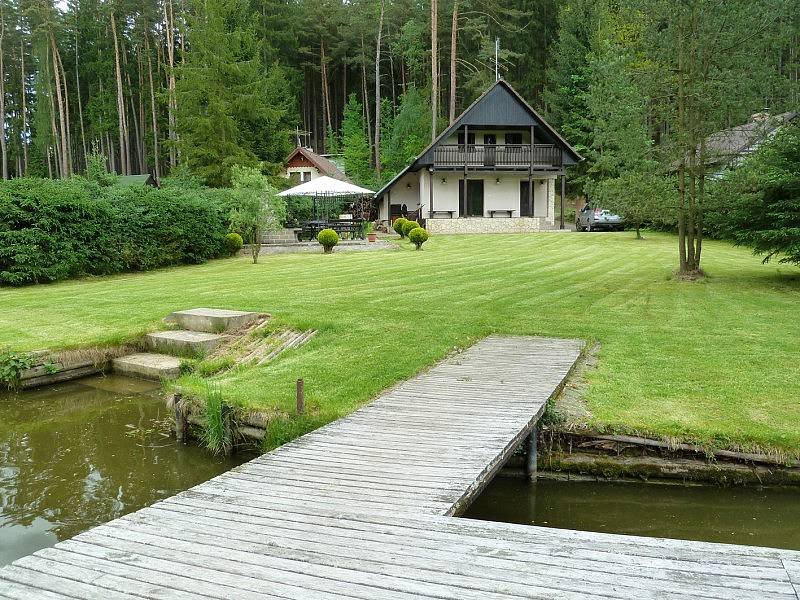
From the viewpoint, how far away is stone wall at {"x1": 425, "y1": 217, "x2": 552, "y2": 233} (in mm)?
30125

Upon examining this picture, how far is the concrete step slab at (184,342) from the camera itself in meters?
9.73

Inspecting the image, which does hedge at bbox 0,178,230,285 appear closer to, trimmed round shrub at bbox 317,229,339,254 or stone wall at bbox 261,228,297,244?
trimmed round shrub at bbox 317,229,339,254

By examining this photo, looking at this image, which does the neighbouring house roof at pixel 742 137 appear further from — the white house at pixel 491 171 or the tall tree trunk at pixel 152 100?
the tall tree trunk at pixel 152 100

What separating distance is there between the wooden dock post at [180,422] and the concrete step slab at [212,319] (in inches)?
128

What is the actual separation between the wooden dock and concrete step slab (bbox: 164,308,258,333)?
556 cm

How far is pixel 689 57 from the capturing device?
41.8ft

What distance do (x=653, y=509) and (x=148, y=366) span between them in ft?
23.2

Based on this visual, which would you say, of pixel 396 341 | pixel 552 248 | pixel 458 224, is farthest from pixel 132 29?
pixel 396 341

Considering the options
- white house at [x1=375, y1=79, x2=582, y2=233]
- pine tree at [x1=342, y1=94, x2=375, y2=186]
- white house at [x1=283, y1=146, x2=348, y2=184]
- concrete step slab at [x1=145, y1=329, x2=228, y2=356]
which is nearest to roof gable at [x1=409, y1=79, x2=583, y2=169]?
white house at [x1=375, y1=79, x2=582, y2=233]

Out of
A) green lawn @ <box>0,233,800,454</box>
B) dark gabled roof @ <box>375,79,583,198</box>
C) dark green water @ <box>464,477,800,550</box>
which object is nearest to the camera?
dark green water @ <box>464,477,800,550</box>

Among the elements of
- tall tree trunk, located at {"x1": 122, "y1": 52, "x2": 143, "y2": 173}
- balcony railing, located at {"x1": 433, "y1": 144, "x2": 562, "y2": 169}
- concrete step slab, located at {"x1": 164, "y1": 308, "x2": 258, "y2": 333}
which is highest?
tall tree trunk, located at {"x1": 122, "y1": 52, "x2": 143, "y2": 173}

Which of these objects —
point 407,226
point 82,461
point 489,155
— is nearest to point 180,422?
point 82,461

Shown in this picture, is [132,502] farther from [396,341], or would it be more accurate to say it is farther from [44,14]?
[44,14]

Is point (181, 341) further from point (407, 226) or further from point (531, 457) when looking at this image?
point (407, 226)
